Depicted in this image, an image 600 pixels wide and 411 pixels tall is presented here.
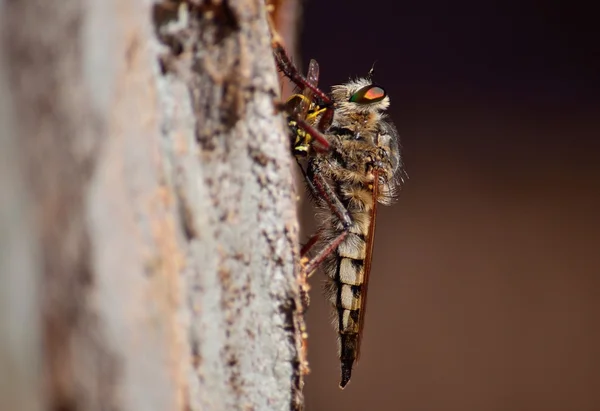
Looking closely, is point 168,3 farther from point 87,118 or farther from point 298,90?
point 298,90

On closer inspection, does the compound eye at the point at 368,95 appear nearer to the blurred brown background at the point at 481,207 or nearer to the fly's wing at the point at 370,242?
the fly's wing at the point at 370,242

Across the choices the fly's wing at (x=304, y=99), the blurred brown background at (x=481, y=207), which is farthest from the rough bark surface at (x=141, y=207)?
the blurred brown background at (x=481, y=207)

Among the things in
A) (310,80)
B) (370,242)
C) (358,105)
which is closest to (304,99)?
(310,80)

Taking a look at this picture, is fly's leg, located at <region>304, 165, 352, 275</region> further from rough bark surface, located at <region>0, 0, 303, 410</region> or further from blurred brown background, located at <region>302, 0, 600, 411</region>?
blurred brown background, located at <region>302, 0, 600, 411</region>

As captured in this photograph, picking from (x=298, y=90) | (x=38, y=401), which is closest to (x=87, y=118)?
(x=38, y=401)

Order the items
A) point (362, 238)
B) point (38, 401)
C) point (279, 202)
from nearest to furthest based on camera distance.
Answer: point (38, 401) → point (279, 202) → point (362, 238)

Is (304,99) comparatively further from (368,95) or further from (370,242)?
(370,242)
